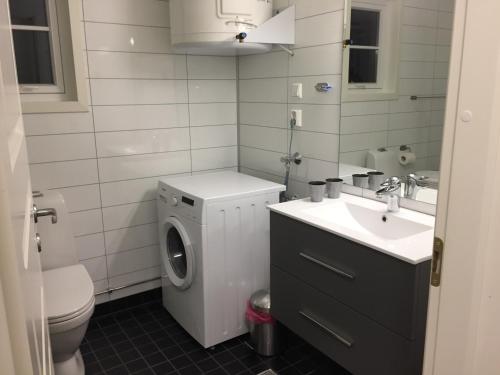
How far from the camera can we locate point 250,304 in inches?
93.8

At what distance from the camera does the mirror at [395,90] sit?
1.84 m

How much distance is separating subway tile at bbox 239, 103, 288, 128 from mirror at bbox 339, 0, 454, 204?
482 millimetres

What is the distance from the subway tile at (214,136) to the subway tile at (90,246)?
0.83 m

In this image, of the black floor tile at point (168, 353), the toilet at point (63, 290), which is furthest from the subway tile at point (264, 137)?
the toilet at point (63, 290)

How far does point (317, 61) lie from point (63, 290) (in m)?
1.69

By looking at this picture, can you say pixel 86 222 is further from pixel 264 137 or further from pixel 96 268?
pixel 264 137

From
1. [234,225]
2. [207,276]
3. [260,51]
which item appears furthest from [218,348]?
[260,51]

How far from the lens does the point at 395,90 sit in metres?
2.03

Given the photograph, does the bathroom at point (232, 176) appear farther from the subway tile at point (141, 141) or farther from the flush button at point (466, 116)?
the flush button at point (466, 116)

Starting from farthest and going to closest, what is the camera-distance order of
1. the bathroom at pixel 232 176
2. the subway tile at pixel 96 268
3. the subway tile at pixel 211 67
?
1. the subway tile at pixel 211 67
2. the subway tile at pixel 96 268
3. the bathroom at pixel 232 176

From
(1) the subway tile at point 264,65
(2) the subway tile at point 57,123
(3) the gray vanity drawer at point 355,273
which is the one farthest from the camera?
(1) the subway tile at point 264,65

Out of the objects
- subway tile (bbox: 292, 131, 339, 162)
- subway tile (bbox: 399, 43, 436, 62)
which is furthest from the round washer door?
subway tile (bbox: 399, 43, 436, 62)

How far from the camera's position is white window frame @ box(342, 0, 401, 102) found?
1995 millimetres

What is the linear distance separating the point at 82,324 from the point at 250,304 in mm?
869
